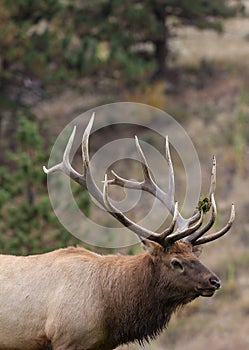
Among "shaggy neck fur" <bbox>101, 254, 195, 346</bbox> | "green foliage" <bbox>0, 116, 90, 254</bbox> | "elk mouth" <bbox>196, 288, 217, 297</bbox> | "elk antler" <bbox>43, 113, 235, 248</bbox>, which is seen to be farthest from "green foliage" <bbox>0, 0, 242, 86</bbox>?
"elk mouth" <bbox>196, 288, 217, 297</bbox>

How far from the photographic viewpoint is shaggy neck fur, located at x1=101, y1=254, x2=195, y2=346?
7316mm

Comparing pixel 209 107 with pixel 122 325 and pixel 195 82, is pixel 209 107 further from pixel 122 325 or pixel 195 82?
pixel 122 325

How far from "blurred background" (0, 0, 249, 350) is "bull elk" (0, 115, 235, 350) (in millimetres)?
11120

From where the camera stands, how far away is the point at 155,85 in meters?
28.4

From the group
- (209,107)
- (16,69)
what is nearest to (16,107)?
(16,69)

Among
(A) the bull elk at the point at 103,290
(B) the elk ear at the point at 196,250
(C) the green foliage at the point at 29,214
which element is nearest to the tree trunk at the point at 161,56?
(C) the green foliage at the point at 29,214

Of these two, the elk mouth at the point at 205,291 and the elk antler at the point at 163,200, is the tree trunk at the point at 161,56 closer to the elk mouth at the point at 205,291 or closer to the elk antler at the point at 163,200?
the elk antler at the point at 163,200

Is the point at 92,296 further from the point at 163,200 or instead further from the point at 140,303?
the point at 163,200

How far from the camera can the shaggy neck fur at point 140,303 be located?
7316 millimetres

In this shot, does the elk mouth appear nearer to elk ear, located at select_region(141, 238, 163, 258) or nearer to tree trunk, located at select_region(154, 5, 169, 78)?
elk ear, located at select_region(141, 238, 163, 258)

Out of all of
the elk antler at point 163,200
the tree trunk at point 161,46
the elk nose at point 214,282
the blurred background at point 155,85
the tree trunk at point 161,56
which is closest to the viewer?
the elk nose at point 214,282

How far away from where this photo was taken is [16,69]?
83.7 ft

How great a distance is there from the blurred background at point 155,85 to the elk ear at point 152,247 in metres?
11.3

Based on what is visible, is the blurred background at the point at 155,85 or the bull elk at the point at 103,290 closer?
the bull elk at the point at 103,290
